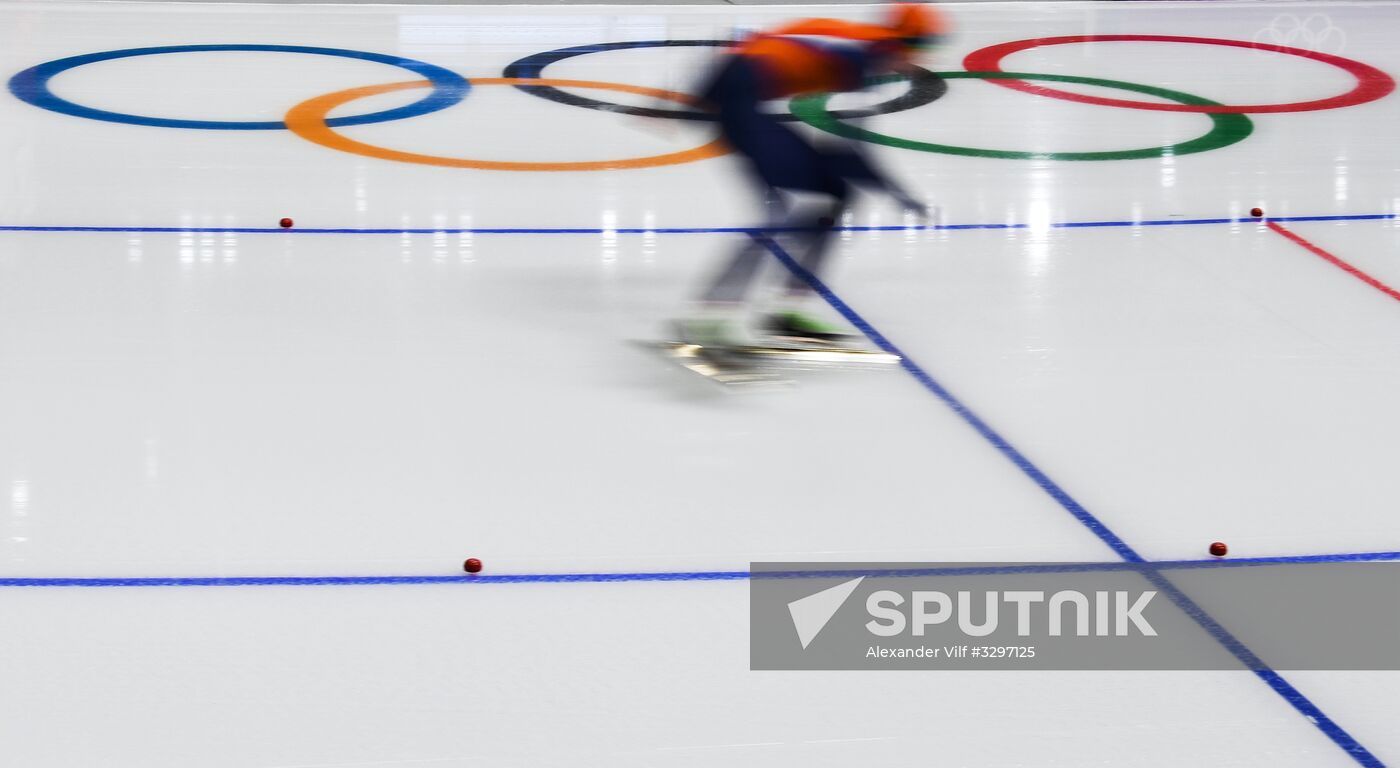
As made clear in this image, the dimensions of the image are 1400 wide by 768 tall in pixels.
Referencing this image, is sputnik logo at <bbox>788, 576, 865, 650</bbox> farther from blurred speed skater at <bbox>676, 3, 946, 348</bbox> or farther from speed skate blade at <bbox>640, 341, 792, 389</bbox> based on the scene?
blurred speed skater at <bbox>676, 3, 946, 348</bbox>

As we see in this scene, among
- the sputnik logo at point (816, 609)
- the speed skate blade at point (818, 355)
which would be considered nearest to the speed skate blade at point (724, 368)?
the speed skate blade at point (818, 355)

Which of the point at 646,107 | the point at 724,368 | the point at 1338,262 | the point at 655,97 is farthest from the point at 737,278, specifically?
the point at 655,97

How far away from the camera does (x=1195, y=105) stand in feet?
27.1

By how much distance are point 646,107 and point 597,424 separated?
3939 mm

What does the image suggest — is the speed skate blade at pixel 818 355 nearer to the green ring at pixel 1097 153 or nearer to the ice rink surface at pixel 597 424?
the ice rink surface at pixel 597 424

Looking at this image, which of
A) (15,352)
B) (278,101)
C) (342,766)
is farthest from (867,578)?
(278,101)

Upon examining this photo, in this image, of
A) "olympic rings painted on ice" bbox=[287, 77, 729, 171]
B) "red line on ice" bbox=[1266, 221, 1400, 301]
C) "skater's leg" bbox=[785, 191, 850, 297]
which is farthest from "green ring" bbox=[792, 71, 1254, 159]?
"skater's leg" bbox=[785, 191, 850, 297]

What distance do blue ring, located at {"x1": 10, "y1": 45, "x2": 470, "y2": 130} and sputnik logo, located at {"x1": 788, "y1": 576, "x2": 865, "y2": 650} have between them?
15.6ft

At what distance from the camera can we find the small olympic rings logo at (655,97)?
718 centimetres

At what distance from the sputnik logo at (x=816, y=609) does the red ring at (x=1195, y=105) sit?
544 centimetres

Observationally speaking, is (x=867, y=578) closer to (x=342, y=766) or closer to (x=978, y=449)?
(x=978, y=449)

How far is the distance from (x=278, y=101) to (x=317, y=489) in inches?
177

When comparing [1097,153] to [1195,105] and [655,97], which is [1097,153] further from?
[655,97]

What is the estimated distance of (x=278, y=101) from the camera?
783cm
